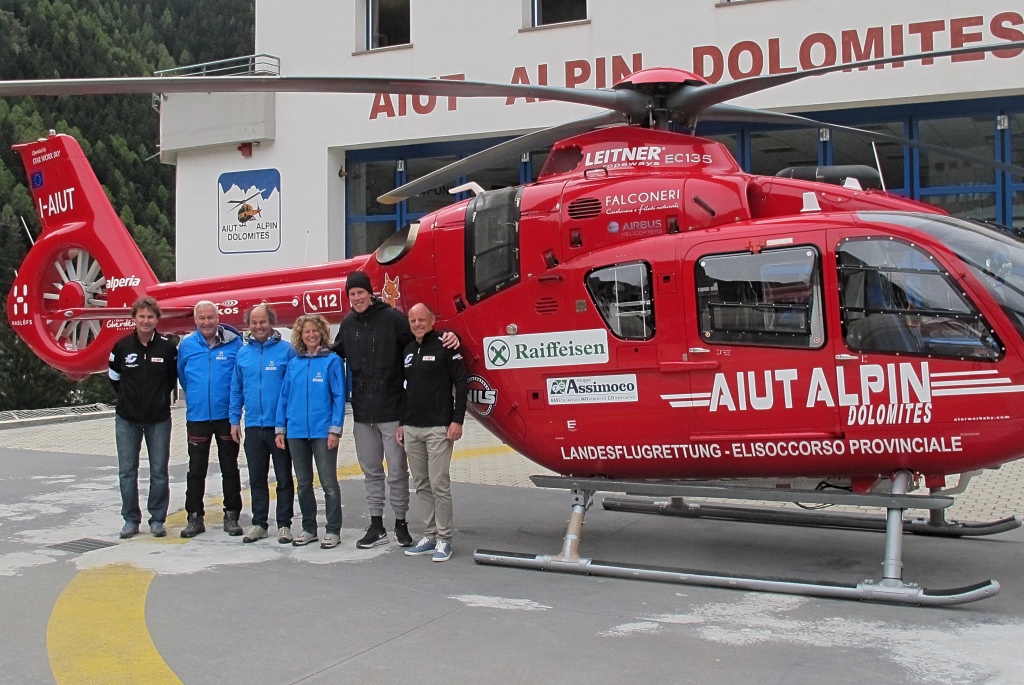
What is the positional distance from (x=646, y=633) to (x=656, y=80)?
12.2ft

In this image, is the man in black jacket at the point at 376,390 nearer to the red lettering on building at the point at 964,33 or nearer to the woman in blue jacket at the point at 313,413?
the woman in blue jacket at the point at 313,413

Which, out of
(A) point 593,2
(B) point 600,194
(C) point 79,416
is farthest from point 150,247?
(B) point 600,194

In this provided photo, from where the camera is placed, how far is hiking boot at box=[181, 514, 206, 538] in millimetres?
7762

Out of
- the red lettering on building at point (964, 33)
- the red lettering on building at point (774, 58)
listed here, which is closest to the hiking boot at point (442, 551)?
the red lettering on building at point (774, 58)

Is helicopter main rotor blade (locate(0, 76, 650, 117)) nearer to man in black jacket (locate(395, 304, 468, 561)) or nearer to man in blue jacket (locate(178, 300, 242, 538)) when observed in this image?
man in black jacket (locate(395, 304, 468, 561))

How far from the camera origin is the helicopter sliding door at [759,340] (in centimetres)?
596

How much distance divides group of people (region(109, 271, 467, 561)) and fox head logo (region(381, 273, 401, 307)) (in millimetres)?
296

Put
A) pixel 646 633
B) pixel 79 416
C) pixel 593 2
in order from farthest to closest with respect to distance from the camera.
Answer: pixel 79 416
pixel 593 2
pixel 646 633

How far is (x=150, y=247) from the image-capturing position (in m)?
34.8

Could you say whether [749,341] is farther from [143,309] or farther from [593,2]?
[593,2]

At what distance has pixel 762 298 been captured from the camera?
240 inches

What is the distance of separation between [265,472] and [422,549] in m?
1.50

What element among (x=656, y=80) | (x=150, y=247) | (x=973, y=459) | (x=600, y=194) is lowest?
(x=973, y=459)

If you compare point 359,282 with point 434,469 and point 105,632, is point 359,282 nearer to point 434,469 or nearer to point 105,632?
point 434,469
